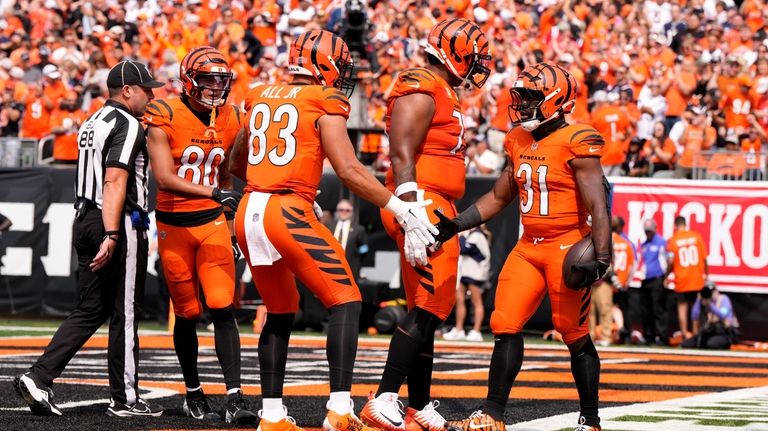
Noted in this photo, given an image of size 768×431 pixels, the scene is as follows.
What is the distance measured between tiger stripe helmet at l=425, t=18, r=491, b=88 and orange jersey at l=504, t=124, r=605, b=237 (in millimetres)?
517

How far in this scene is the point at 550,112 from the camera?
7352 mm

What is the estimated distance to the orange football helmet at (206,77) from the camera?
8.02 metres

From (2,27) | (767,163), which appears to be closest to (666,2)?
(767,163)

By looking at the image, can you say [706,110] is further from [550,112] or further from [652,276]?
[550,112]

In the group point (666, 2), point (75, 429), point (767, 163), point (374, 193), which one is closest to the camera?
point (374, 193)

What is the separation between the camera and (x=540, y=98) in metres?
7.32

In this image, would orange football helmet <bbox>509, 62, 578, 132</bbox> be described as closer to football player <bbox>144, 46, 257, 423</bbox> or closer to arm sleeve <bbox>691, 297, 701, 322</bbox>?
football player <bbox>144, 46, 257, 423</bbox>

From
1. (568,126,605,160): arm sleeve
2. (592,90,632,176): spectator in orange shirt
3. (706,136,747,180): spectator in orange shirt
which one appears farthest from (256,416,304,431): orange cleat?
(592,90,632,176): spectator in orange shirt

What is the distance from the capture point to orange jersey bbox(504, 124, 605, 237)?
723cm

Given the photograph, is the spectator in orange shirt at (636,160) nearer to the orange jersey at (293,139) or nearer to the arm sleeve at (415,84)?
the arm sleeve at (415,84)

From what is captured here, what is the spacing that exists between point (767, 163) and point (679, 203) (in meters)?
1.18

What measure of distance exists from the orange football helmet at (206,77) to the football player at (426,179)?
3.83ft

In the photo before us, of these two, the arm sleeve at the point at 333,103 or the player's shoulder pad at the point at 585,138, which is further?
the player's shoulder pad at the point at 585,138

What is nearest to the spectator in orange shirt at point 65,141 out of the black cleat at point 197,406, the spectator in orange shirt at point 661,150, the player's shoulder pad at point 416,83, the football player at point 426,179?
the spectator in orange shirt at point 661,150
